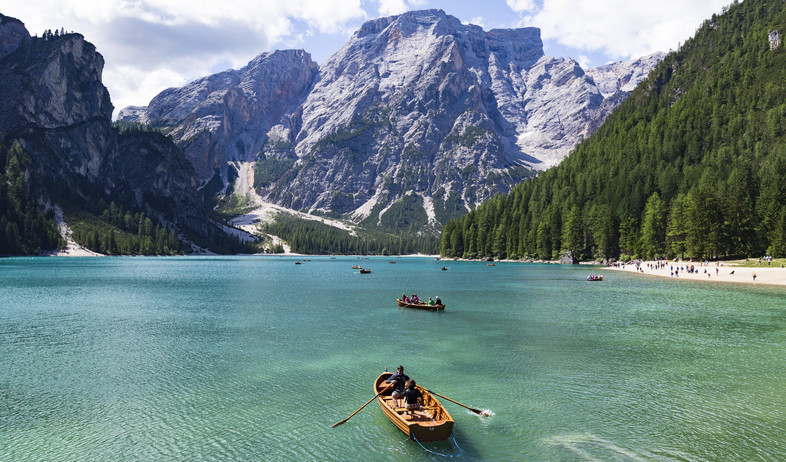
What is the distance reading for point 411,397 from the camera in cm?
2405

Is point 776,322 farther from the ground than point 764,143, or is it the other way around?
point 764,143

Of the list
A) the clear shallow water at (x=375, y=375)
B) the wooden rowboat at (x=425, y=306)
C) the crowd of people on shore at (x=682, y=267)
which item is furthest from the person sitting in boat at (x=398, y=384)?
the crowd of people on shore at (x=682, y=267)

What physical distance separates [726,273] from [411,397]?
119007mm

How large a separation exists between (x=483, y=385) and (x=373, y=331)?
21486 mm

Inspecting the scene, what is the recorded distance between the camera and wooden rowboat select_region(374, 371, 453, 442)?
21.0 metres

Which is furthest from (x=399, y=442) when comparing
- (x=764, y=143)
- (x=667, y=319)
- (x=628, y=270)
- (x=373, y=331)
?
→ (x=764, y=143)

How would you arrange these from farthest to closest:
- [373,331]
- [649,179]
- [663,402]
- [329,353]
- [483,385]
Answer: [649,179] → [373,331] → [329,353] → [483,385] → [663,402]

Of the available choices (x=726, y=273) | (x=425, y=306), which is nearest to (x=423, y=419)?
(x=425, y=306)

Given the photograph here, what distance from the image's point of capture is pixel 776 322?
50812 mm

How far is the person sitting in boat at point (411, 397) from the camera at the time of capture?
2369 centimetres

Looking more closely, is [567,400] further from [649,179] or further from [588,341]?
[649,179]

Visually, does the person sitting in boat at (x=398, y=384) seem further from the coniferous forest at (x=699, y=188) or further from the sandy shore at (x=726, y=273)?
the coniferous forest at (x=699, y=188)

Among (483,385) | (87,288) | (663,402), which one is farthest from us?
(87,288)

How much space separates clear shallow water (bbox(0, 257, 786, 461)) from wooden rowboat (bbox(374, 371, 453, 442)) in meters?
0.70
